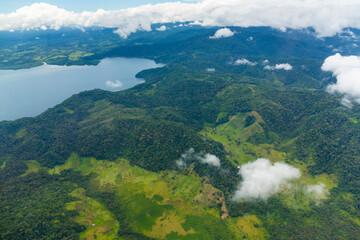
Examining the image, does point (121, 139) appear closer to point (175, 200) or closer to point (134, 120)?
point (134, 120)

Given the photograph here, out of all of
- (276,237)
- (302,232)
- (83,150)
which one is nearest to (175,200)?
(276,237)

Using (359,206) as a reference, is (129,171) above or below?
above

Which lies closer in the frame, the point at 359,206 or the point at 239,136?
the point at 359,206

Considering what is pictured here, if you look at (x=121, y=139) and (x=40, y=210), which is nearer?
Answer: (x=40, y=210)

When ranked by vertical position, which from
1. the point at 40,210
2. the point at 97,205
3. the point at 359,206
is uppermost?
the point at 40,210

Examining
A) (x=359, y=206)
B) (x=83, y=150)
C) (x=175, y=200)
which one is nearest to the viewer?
(x=359, y=206)

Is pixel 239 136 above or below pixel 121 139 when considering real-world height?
below

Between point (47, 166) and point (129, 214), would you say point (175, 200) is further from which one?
point (47, 166)

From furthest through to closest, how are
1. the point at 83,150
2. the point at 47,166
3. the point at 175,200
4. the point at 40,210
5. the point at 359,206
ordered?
the point at 83,150 < the point at 47,166 < the point at 175,200 < the point at 359,206 < the point at 40,210

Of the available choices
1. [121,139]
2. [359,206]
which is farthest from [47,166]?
[359,206]
